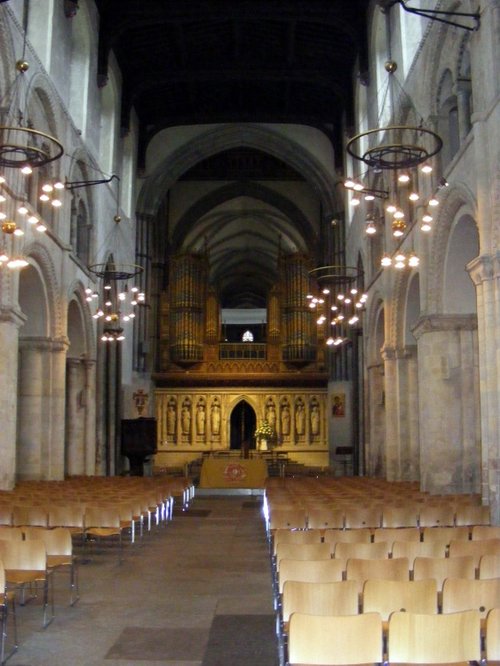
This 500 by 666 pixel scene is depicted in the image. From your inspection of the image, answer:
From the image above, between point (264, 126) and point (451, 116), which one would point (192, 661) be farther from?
point (264, 126)

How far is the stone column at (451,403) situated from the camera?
1802cm

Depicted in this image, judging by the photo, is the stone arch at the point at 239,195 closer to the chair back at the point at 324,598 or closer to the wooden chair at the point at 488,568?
the wooden chair at the point at 488,568

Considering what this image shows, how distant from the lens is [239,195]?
139 feet

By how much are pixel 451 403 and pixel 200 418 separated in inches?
906

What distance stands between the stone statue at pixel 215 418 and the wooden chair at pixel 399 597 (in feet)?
114

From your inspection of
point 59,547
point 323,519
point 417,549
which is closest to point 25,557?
point 59,547

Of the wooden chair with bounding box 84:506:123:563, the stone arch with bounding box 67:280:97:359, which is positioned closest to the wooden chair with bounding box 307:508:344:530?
the wooden chair with bounding box 84:506:123:563

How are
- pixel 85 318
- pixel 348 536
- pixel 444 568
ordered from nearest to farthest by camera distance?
1. pixel 444 568
2. pixel 348 536
3. pixel 85 318

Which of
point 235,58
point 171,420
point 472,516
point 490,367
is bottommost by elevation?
point 472,516

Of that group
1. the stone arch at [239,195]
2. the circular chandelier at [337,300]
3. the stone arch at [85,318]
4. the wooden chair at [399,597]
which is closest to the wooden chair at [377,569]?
the wooden chair at [399,597]

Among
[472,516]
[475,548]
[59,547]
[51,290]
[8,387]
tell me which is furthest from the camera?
[51,290]

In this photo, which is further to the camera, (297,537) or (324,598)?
(297,537)

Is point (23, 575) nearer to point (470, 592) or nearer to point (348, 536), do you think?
point (348, 536)

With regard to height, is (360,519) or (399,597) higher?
(399,597)
